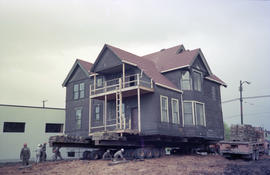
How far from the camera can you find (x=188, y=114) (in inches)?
1060

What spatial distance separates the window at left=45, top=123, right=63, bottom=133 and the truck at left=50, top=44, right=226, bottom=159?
123 inches

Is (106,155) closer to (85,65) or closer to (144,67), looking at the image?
(144,67)

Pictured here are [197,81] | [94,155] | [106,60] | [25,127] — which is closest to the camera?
[94,155]

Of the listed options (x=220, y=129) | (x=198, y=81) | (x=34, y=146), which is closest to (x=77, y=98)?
(x=34, y=146)

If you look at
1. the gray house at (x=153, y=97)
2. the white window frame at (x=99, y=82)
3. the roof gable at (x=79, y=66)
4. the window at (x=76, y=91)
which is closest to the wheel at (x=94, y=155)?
the gray house at (x=153, y=97)

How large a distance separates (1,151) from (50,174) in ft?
58.5

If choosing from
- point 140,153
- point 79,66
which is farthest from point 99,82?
point 140,153

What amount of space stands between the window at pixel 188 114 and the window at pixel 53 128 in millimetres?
17121

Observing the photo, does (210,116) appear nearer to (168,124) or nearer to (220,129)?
(220,129)

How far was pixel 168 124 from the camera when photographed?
25047mm

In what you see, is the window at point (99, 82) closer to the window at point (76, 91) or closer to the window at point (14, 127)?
the window at point (76, 91)

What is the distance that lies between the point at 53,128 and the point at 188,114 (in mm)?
17950

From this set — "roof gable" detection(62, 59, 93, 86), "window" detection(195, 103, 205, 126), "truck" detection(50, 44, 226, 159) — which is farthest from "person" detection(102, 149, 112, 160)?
"roof gable" detection(62, 59, 93, 86)

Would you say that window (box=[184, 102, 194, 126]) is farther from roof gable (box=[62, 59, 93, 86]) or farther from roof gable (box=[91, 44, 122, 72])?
roof gable (box=[62, 59, 93, 86])
